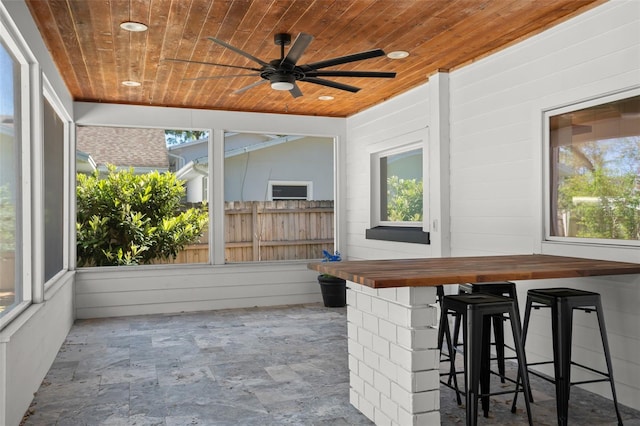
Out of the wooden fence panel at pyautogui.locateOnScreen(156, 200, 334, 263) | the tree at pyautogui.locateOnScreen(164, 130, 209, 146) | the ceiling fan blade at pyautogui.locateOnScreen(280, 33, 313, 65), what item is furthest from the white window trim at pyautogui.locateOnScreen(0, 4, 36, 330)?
the wooden fence panel at pyautogui.locateOnScreen(156, 200, 334, 263)

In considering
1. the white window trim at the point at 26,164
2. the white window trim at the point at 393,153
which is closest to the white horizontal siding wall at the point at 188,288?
the white window trim at the point at 393,153

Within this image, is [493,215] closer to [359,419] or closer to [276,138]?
[359,419]

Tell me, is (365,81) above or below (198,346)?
above

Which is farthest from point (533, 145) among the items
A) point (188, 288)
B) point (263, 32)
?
point (188, 288)

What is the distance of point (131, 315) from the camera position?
20.9 feet

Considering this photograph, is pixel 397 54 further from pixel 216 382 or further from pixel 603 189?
pixel 216 382

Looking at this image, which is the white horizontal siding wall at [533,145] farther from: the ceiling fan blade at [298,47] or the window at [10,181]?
the window at [10,181]

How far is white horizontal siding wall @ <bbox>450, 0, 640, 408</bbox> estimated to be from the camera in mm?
3365

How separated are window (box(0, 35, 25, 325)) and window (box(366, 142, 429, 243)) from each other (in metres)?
3.56

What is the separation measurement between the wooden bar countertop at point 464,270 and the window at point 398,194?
6.73 ft

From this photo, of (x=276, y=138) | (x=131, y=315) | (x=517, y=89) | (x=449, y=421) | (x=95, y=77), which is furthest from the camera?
(x=276, y=138)

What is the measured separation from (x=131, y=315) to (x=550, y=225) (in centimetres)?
473

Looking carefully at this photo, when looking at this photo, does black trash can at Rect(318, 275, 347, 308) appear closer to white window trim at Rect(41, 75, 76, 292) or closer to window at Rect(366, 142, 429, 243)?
window at Rect(366, 142, 429, 243)

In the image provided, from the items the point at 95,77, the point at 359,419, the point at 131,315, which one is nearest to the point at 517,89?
the point at 359,419
